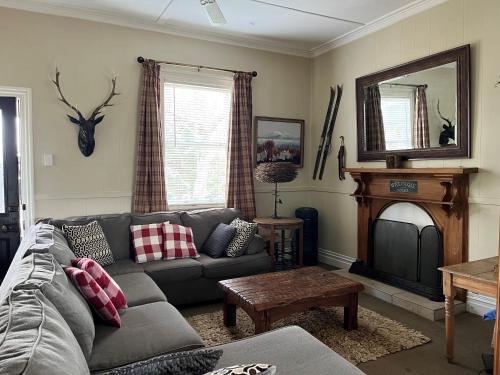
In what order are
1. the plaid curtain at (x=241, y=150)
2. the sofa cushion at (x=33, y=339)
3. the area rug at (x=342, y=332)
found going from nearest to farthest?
the sofa cushion at (x=33, y=339) < the area rug at (x=342, y=332) < the plaid curtain at (x=241, y=150)

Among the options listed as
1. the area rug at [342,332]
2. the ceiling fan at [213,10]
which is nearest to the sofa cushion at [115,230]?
the area rug at [342,332]

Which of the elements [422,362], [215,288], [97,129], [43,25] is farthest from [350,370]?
[43,25]

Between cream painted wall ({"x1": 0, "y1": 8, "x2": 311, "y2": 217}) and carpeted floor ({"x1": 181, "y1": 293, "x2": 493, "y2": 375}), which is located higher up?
cream painted wall ({"x1": 0, "y1": 8, "x2": 311, "y2": 217})

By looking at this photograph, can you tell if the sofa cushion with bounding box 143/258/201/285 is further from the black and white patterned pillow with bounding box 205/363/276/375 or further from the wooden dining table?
the black and white patterned pillow with bounding box 205/363/276/375

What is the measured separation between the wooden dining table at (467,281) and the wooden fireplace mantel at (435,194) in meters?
0.82

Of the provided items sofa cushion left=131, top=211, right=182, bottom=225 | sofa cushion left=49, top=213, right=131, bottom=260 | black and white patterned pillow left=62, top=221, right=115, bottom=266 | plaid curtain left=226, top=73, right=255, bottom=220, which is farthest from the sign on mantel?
black and white patterned pillow left=62, top=221, right=115, bottom=266

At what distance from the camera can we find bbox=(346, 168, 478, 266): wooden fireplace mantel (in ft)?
11.0

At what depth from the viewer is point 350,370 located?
1542 millimetres

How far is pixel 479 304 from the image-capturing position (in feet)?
10.7

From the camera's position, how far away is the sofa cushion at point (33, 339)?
910 mm

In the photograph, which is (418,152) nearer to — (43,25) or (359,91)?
(359,91)

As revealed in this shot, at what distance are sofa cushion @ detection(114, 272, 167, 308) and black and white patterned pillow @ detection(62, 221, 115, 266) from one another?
37 cm

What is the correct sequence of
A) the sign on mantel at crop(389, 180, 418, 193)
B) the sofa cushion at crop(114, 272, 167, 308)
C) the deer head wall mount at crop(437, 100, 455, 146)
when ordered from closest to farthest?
the sofa cushion at crop(114, 272, 167, 308) < the deer head wall mount at crop(437, 100, 455, 146) < the sign on mantel at crop(389, 180, 418, 193)

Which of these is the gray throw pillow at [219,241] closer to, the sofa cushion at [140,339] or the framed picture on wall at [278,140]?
the framed picture on wall at [278,140]
